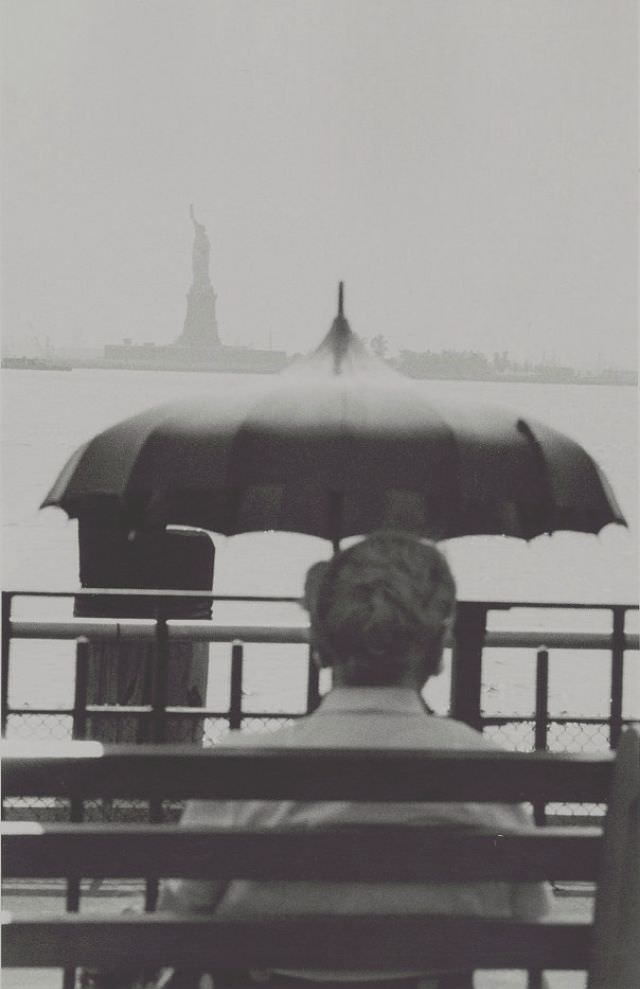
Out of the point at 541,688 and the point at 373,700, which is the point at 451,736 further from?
the point at 541,688

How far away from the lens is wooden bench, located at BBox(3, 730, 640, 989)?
253 cm

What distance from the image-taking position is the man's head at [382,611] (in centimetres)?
270

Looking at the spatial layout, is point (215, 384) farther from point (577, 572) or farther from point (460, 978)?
point (577, 572)

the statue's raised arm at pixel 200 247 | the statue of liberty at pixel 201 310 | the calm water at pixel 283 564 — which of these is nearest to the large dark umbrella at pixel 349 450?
the calm water at pixel 283 564

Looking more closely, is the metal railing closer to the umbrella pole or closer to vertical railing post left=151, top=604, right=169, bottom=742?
vertical railing post left=151, top=604, right=169, bottom=742

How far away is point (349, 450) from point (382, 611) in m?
1.76

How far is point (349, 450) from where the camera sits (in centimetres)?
443

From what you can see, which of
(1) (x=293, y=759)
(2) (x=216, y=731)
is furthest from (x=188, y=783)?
(2) (x=216, y=731)

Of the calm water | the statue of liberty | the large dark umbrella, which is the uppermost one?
the statue of liberty

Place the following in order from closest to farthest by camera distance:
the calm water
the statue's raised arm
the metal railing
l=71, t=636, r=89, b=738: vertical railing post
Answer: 1. the metal railing
2. l=71, t=636, r=89, b=738: vertical railing post
3. the calm water
4. the statue's raised arm

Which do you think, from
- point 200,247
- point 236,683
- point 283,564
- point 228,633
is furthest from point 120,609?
point 200,247

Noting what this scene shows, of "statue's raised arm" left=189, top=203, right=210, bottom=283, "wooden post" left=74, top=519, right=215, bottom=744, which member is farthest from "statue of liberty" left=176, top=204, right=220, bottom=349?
"wooden post" left=74, top=519, right=215, bottom=744

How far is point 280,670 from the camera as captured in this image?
18.2 metres

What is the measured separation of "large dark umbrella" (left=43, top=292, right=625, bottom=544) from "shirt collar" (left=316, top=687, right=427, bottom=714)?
1.69 metres
